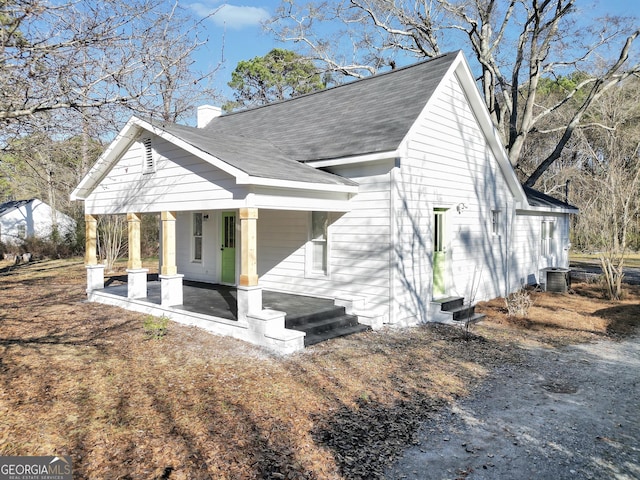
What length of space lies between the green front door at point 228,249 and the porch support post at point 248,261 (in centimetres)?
451

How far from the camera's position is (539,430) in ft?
14.7

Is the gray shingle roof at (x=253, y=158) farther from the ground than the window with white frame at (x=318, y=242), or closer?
farther from the ground

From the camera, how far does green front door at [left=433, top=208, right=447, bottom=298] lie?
32.7ft

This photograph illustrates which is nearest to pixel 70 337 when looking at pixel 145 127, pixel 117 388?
pixel 117 388

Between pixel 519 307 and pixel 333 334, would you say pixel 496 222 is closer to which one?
pixel 519 307

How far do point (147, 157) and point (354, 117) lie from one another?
4985mm

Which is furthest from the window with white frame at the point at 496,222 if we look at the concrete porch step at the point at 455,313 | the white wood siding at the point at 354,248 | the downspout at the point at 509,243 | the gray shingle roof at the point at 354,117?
the white wood siding at the point at 354,248

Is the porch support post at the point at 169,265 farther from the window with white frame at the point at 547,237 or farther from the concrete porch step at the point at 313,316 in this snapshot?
the window with white frame at the point at 547,237

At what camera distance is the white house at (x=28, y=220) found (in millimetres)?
31031

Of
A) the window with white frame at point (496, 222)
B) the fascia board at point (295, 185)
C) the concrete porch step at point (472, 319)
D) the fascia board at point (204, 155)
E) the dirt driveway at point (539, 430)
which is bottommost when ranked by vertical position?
the dirt driveway at point (539, 430)

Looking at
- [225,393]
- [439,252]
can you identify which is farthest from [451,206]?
[225,393]

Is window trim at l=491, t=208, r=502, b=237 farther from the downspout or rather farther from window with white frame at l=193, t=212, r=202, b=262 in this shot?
window with white frame at l=193, t=212, r=202, b=262

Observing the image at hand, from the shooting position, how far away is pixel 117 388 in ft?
16.9

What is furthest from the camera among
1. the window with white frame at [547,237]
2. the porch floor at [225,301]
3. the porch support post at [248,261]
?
the window with white frame at [547,237]
